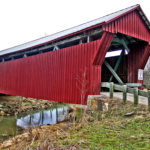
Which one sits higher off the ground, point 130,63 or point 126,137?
point 130,63

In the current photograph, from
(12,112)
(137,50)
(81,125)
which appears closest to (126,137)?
(81,125)

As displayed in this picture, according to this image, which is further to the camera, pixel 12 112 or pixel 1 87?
pixel 12 112

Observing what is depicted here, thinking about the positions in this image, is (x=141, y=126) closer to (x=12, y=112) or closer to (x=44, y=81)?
(x=44, y=81)

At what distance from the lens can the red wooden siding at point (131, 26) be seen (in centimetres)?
522

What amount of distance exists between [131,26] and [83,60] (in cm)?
250

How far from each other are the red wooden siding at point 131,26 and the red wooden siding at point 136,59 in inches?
20.4

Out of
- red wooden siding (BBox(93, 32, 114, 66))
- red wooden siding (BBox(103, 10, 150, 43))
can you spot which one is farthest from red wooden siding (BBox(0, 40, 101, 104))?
red wooden siding (BBox(103, 10, 150, 43))

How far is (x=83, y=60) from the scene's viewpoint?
5512 mm

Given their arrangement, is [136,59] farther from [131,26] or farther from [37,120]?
[37,120]

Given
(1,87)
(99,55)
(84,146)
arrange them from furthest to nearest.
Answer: (1,87) → (99,55) → (84,146)

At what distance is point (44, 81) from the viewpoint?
7.08 meters

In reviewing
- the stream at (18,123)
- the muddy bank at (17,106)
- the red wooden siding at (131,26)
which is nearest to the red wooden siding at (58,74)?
the red wooden siding at (131,26)

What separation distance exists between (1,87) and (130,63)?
8.38m

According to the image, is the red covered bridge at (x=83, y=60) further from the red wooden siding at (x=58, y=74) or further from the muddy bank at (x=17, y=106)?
the muddy bank at (x=17, y=106)
